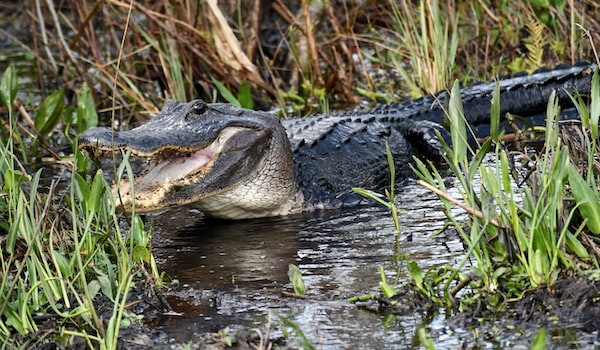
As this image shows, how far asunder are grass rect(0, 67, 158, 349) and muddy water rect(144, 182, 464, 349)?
28 centimetres

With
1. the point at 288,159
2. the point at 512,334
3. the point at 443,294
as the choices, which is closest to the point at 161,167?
the point at 288,159

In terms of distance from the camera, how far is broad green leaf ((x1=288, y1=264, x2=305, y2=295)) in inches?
151

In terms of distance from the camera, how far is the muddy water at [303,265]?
11.7 feet

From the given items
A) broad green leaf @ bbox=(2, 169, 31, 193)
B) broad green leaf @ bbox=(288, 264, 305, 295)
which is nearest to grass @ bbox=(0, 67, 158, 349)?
broad green leaf @ bbox=(2, 169, 31, 193)

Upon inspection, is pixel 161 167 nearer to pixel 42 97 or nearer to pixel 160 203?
pixel 160 203

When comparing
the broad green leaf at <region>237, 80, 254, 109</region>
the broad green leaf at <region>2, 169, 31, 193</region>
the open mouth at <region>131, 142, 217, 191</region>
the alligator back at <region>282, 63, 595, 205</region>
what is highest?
the broad green leaf at <region>2, 169, 31, 193</region>

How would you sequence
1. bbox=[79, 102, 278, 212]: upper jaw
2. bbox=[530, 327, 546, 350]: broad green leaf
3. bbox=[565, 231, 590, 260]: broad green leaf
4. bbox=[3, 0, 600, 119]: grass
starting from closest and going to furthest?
1. bbox=[530, 327, 546, 350]: broad green leaf
2. bbox=[565, 231, 590, 260]: broad green leaf
3. bbox=[79, 102, 278, 212]: upper jaw
4. bbox=[3, 0, 600, 119]: grass

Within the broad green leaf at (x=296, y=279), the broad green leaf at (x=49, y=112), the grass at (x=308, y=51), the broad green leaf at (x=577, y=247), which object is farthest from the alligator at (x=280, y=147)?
the broad green leaf at (x=577, y=247)

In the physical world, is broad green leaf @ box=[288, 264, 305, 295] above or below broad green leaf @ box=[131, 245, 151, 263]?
below

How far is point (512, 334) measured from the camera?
332cm

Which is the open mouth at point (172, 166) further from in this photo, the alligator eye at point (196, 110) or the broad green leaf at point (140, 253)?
the broad green leaf at point (140, 253)

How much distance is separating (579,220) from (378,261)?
0.98 m

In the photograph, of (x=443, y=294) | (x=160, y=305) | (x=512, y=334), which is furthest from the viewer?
(x=160, y=305)

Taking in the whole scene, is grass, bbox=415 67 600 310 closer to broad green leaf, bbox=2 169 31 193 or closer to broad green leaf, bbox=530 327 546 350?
broad green leaf, bbox=530 327 546 350
